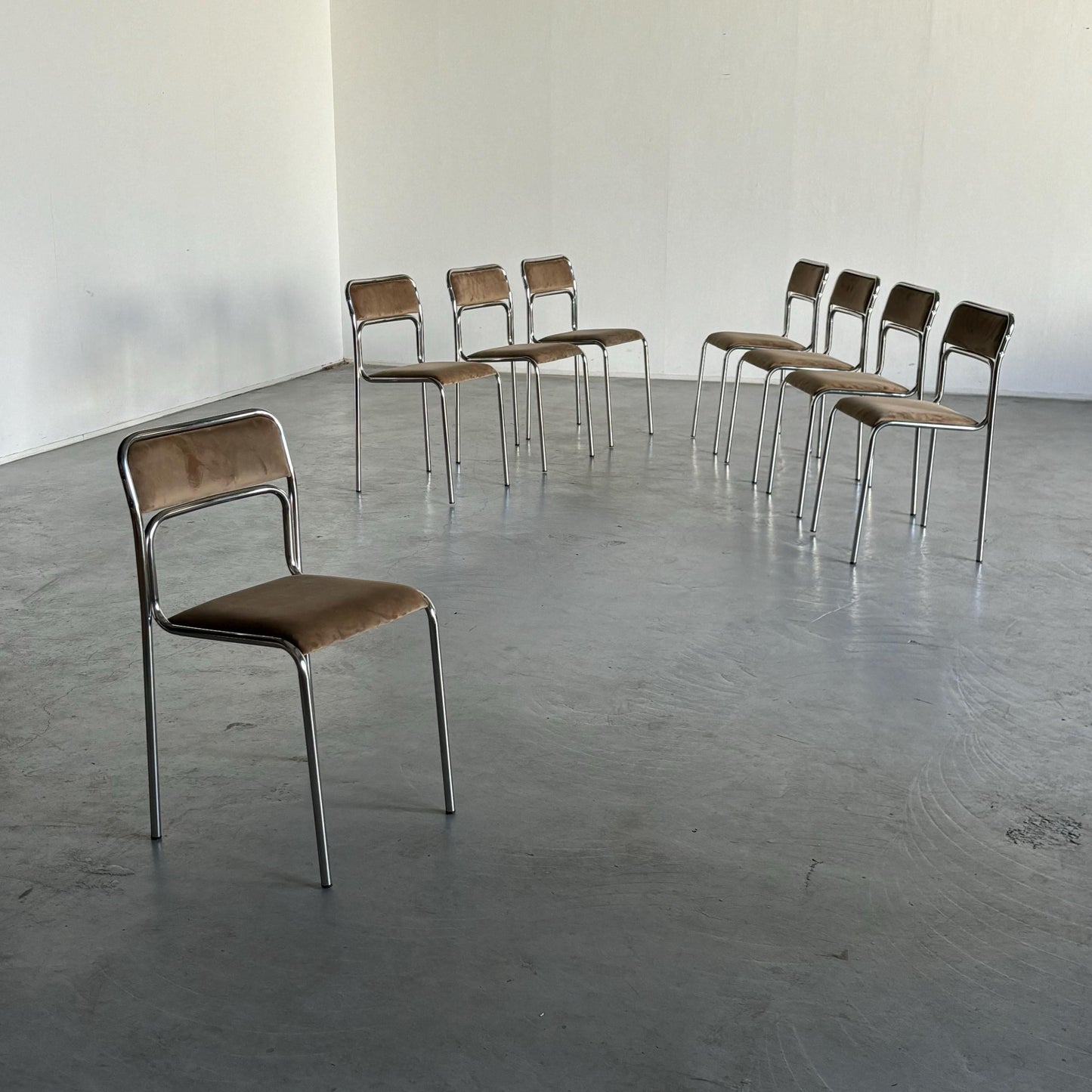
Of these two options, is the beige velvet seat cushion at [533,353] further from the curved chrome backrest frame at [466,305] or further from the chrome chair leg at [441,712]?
the chrome chair leg at [441,712]

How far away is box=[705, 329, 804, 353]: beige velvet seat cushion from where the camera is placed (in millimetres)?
5929

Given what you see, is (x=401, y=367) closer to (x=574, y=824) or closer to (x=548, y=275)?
(x=548, y=275)

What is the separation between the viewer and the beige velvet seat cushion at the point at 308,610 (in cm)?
233

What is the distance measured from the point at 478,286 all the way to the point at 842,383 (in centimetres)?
192

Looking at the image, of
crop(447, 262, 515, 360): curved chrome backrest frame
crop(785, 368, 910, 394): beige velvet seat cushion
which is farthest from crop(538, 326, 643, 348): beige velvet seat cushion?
crop(785, 368, 910, 394): beige velvet seat cushion

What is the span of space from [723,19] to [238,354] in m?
3.64

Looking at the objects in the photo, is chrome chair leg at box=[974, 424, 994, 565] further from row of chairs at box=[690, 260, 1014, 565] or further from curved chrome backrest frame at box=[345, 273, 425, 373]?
curved chrome backrest frame at box=[345, 273, 425, 373]

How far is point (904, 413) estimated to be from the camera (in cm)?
Answer: 433

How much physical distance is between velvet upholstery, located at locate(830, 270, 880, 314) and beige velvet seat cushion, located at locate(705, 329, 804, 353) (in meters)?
0.29

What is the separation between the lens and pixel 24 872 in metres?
2.38

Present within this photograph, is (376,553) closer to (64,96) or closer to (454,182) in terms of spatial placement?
(64,96)

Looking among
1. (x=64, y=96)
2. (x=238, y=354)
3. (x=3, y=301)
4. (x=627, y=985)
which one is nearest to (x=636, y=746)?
(x=627, y=985)

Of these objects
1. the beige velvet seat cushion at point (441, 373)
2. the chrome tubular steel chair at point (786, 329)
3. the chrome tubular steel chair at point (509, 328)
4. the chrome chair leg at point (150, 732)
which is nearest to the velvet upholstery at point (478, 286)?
the chrome tubular steel chair at point (509, 328)

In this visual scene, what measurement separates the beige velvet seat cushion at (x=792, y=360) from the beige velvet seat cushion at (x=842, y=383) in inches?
9.0
